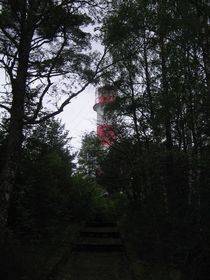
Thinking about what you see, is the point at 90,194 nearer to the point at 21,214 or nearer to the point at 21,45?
the point at 21,214

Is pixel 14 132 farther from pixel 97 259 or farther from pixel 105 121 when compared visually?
pixel 105 121

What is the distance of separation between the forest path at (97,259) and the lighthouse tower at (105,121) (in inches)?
159

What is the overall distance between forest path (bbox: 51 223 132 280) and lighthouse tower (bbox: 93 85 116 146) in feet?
13.3

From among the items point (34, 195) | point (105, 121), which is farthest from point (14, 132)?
point (105, 121)

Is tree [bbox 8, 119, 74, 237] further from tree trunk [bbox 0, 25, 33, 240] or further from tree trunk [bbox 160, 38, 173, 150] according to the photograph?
tree trunk [bbox 160, 38, 173, 150]

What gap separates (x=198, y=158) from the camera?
10.4m

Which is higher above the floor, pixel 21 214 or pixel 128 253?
pixel 21 214

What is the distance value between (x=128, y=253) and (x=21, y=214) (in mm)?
3152

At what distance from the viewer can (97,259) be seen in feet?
46.4

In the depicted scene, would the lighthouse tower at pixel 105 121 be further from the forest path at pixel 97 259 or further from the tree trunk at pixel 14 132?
the tree trunk at pixel 14 132

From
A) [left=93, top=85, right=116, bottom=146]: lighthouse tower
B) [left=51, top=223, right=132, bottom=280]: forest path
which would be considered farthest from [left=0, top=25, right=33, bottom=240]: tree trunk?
[left=93, top=85, right=116, bottom=146]: lighthouse tower

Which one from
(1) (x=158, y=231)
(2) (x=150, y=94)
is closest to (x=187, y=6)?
(1) (x=158, y=231)

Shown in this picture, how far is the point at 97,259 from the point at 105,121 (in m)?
7.84

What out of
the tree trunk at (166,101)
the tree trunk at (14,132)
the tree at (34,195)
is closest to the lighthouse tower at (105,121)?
the tree at (34,195)
